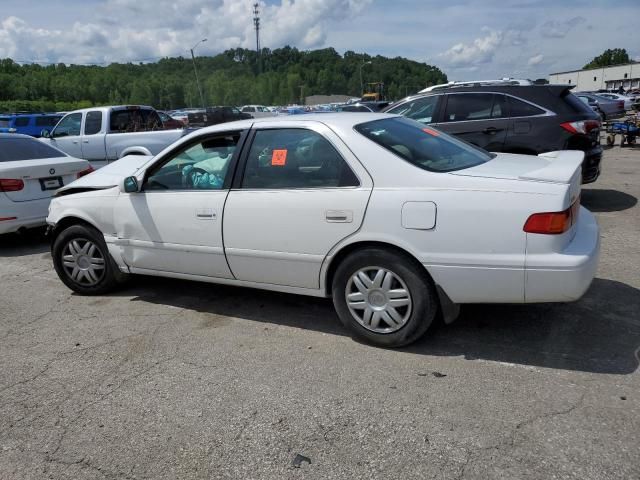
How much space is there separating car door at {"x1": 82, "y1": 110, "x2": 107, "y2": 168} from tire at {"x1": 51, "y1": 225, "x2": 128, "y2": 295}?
7.06 metres

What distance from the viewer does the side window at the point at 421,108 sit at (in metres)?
8.05

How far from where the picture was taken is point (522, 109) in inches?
289

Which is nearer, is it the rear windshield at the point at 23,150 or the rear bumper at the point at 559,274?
the rear bumper at the point at 559,274

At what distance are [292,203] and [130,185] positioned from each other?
159 cm

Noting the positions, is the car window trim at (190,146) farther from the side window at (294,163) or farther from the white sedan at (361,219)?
the side window at (294,163)

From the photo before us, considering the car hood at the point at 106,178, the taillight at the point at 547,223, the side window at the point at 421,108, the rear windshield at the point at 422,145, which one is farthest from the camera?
the side window at the point at 421,108

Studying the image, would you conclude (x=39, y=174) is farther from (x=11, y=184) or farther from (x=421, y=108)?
(x=421, y=108)

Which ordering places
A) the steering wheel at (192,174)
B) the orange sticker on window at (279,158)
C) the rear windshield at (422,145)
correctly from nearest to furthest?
the rear windshield at (422,145)
the orange sticker on window at (279,158)
the steering wheel at (192,174)

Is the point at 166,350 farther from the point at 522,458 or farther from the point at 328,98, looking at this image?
the point at 328,98

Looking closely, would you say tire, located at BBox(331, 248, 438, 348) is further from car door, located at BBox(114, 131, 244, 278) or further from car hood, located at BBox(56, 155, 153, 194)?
car hood, located at BBox(56, 155, 153, 194)

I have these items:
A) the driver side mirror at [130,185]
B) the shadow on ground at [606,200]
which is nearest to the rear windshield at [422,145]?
→ the driver side mirror at [130,185]

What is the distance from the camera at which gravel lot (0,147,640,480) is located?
2633 mm

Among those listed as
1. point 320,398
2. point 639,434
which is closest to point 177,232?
point 320,398

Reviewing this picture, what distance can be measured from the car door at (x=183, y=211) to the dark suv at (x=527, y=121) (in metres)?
4.47
